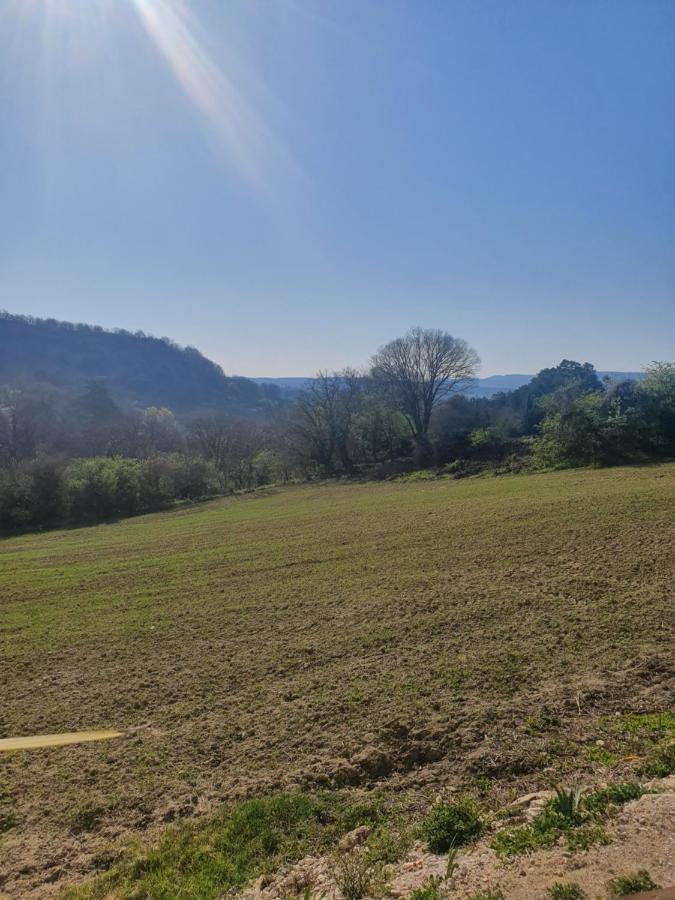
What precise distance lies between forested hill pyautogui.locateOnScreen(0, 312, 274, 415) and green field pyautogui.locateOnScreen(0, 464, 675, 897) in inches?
4559

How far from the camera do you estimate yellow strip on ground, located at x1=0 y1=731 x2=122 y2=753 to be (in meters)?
5.73

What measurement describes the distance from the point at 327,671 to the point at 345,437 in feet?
143

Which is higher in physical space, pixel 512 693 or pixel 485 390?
pixel 485 390

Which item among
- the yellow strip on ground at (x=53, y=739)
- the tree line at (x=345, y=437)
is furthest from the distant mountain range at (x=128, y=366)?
the yellow strip on ground at (x=53, y=739)

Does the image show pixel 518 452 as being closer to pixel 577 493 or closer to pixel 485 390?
pixel 577 493

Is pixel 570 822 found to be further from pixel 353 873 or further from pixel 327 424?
pixel 327 424

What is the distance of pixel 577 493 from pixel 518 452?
19543 mm

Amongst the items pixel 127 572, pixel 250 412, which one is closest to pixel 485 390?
pixel 250 412

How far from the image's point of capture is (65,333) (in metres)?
146

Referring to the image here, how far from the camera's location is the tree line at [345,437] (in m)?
31.5

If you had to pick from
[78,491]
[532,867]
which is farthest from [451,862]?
[78,491]

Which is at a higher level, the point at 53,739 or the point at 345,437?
the point at 345,437

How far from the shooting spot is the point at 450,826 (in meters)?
3.76

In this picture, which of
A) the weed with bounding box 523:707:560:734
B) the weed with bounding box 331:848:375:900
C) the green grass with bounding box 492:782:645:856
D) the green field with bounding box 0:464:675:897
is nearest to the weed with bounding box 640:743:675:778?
the green field with bounding box 0:464:675:897
